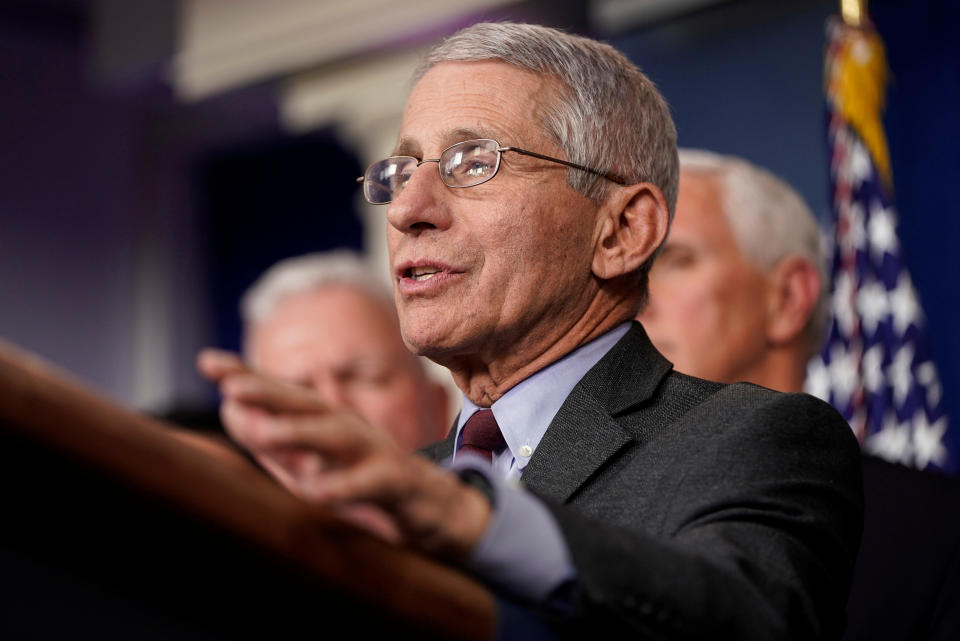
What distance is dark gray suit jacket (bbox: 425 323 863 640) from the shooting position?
90cm

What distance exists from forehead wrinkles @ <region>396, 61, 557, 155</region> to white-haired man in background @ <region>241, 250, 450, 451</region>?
1697 mm

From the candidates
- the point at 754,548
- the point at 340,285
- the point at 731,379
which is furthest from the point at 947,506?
the point at 340,285

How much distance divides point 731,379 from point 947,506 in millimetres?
663

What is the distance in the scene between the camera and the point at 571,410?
1520mm

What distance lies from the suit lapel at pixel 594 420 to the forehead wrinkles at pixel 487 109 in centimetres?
32

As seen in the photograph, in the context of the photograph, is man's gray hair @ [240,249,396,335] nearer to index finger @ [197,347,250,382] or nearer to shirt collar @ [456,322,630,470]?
shirt collar @ [456,322,630,470]

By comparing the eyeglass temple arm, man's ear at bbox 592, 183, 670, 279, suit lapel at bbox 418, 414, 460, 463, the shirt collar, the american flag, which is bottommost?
the american flag

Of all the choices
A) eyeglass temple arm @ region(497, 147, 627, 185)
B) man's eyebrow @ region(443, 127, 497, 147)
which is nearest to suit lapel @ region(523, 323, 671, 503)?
eyeglass temple arm @ region(497, 147, 627, 185)

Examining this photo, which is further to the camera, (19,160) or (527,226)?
(19,160)

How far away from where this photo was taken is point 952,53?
3375 millimetres

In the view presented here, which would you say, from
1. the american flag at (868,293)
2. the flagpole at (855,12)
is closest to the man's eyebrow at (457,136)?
the american flag at (868,293)

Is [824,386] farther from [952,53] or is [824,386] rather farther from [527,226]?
[527,226]

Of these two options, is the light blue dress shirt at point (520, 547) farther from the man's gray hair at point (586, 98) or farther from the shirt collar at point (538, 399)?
the man's gray hair at point (586, 98)

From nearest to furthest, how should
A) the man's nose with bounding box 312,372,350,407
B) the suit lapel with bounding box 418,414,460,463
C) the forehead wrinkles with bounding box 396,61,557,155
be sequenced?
1. the forehead wrinkles with bounding box 396,61,557,155
2. the suit lapel with bounding box 418,414,460,463
3. the man's nose with bounding box 312,372,350,407
